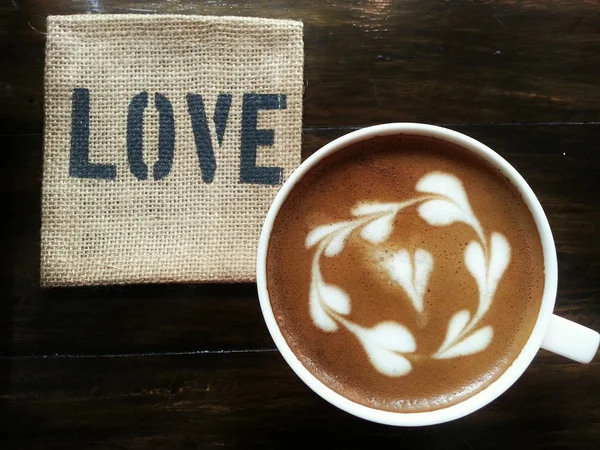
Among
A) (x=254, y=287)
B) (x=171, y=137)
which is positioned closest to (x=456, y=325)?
(x=254, y=287)

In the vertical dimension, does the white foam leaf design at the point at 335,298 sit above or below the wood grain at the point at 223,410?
above

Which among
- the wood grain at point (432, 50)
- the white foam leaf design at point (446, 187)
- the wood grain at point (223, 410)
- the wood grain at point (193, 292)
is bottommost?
the wood grain at point (223, 410)

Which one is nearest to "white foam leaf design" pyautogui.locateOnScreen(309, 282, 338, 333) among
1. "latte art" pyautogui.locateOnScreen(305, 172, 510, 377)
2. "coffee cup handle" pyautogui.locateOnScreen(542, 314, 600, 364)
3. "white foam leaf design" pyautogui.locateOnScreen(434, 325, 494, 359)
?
"latte art" pyautogui.locateOnScreen(305, 172, 510, 377)

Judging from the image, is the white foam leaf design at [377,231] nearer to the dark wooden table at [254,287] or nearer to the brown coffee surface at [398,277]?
the brown coffee surface at [398,277]

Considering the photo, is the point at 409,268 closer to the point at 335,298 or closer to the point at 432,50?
the point at 335,298

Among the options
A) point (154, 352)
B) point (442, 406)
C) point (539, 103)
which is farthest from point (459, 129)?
point (154, 352)

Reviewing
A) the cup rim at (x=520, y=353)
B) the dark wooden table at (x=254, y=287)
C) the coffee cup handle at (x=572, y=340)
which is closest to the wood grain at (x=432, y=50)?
the dark wooden table at (x=254, y=287)

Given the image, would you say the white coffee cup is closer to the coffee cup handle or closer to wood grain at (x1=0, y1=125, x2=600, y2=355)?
the coffee cup handle

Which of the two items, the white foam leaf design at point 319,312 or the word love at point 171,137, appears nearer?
the white foam leaf design at point 319,312
